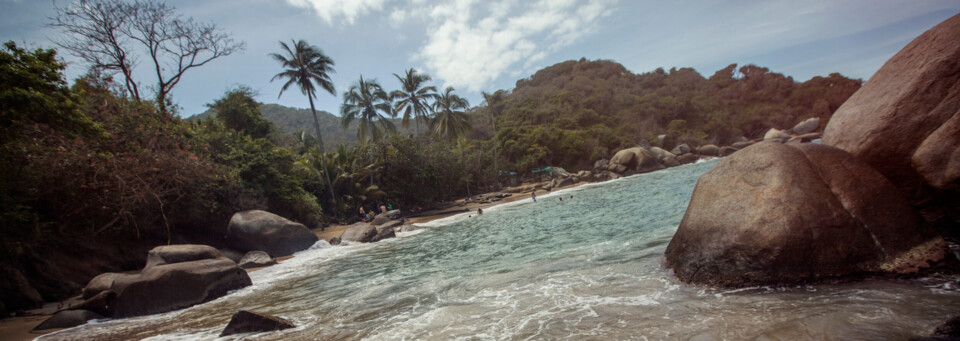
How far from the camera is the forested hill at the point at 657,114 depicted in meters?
48.8

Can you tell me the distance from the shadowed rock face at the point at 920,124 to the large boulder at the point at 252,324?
8.72m

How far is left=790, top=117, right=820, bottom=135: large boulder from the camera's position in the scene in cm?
5209

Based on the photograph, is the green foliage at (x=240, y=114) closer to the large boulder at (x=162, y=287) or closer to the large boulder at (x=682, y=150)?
the large boulder at (x=162, y=287)

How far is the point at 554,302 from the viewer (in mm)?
5262

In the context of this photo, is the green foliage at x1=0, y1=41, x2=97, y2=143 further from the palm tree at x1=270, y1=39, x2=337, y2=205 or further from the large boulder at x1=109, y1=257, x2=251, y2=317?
the palm tree at x1=270, y1=39, x2=337, y2=205

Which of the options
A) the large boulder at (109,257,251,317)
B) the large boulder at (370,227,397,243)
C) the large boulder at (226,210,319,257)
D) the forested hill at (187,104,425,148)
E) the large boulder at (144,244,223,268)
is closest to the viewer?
the large boulder at (109,257,251,317)

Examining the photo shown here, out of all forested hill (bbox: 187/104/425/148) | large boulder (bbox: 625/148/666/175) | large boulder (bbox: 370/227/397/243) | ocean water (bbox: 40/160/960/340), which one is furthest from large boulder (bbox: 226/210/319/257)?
forested hill (bbox: 187/104/425/148)

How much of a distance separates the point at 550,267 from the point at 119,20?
23.3 meters

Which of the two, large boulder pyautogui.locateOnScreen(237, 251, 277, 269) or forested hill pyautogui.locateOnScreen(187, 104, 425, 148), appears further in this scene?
forested hill pyautogui.locateOnScreen(187, 104, 425, 148)

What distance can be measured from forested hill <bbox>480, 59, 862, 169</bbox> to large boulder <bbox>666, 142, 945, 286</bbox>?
40.9m

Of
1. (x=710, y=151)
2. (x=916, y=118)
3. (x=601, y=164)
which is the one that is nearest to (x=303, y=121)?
(x=601, y=164)

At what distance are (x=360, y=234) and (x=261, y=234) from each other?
4.27 meters

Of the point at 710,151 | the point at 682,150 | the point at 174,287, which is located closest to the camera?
the point at 174,287

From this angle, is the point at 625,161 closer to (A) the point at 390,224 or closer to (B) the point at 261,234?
(A) the point at 390,224
